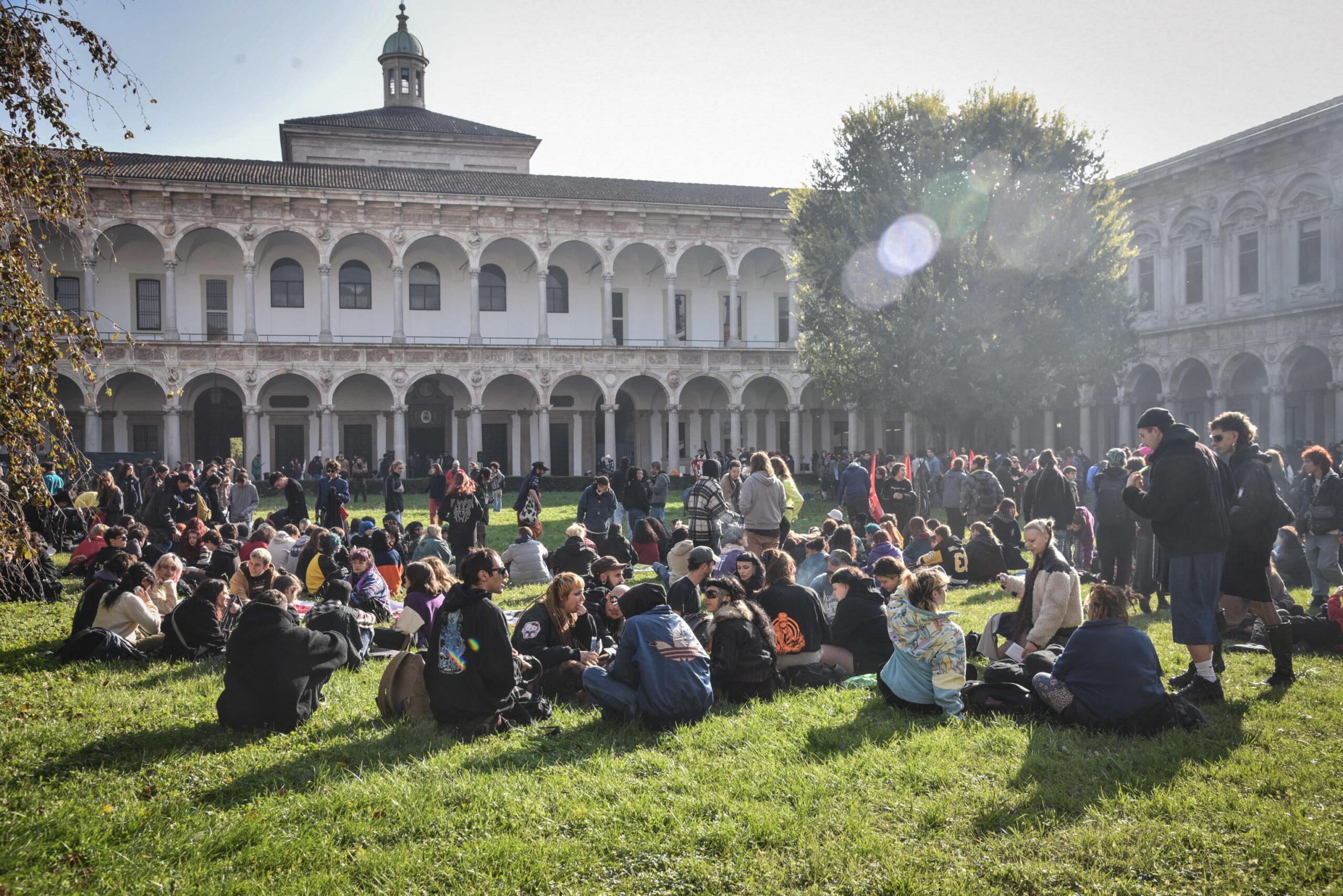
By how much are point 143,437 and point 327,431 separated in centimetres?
704

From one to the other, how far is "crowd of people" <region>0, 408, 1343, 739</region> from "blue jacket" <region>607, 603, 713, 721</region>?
14 millimetres

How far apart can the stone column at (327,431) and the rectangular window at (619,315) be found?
1164cm

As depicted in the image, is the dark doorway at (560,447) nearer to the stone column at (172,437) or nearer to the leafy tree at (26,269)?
the stone column at (172,437)

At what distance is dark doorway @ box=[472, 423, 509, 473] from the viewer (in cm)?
3825

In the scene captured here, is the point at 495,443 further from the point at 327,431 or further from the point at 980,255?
the point at 980,255

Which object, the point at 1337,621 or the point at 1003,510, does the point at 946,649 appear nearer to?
the point at 1337,621

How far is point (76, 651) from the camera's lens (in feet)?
28.7

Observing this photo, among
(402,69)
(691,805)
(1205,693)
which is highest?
(402,69)

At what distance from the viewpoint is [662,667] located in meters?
6.45

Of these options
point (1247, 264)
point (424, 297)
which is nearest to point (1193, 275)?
point (1247, 264)

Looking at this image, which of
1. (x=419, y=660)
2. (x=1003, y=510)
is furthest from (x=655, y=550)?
(x=419, y=660)

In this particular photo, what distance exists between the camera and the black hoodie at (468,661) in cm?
620

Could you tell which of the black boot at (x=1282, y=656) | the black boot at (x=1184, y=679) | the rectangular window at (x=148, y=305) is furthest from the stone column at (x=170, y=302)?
the black boot at (x=1282, y=656)

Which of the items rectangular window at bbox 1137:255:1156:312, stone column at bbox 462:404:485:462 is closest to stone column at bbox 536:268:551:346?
stone column at bbox 462:404:485:462
